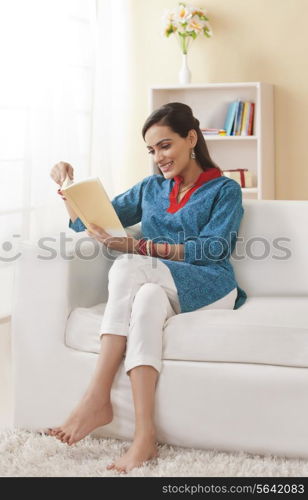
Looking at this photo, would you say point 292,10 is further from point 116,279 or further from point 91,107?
point 116,279

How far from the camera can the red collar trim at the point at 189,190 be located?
8.73ft

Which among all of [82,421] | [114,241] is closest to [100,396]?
[82,421]

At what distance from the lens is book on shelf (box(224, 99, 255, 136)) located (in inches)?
185

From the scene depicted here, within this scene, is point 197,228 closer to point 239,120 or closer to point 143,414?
point 143,414

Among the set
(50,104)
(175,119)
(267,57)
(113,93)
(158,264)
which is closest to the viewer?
(158,264)

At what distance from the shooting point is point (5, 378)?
120 inches

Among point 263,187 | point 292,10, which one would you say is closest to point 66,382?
point 263,187

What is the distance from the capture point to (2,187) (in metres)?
3.91

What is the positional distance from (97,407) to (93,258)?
1.91 feet

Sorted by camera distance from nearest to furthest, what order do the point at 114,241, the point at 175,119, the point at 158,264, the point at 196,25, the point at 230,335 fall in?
the point at 230,335, the point at 158,264, the point at 114,241, the point at 175,119, the point at 196,25

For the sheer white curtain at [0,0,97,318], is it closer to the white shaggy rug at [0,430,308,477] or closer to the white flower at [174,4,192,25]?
the white flower at [174,4,192,25]

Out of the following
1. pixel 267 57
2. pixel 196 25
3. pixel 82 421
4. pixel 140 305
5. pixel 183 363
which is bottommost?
pixel 82 421

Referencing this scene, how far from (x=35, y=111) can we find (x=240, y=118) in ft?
4.32

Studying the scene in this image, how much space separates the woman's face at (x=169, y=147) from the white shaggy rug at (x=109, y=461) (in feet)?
3.10
